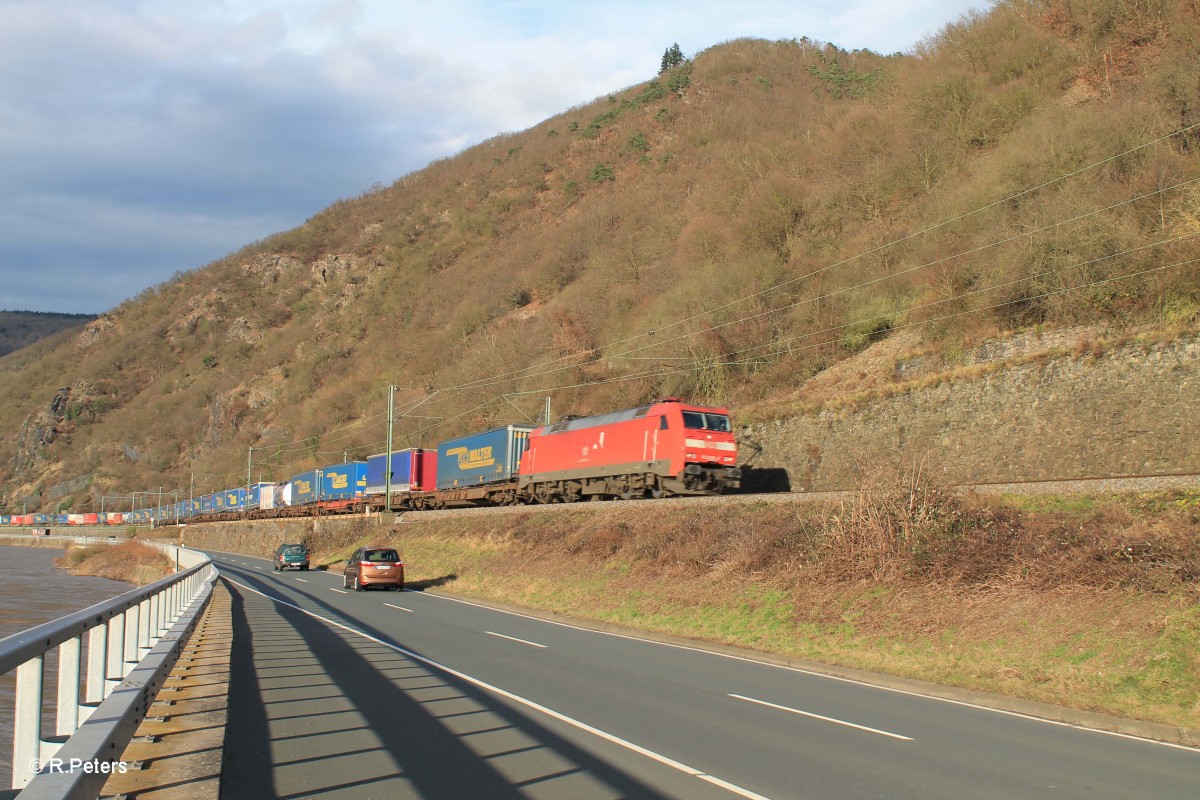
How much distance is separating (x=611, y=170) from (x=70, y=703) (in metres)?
123

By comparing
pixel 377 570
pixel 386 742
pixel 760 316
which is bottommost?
pixel 377 570

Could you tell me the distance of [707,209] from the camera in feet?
195

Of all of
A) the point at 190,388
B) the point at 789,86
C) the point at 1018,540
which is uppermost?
the point at 789,86

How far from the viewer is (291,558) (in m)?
46.7

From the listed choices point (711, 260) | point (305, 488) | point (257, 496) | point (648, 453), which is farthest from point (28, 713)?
point (257, 496)

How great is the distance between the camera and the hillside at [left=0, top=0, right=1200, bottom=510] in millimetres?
33594

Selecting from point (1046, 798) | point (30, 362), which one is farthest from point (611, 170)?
point (30, 362)

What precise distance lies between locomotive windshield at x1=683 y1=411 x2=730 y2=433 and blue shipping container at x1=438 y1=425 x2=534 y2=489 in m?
12.4

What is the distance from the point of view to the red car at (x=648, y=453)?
97.6 feet

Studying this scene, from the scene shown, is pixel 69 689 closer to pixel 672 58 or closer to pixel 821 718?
pixel 821 718

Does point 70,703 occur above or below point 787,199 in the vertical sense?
below

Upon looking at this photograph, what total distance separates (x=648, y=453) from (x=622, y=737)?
2247 centimetres

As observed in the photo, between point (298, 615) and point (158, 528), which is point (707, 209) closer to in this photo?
point (298, 615)

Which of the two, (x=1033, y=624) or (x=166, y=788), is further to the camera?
(x=1033, y=624)
